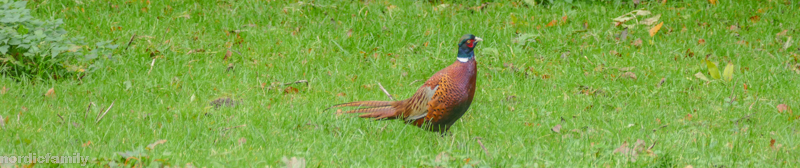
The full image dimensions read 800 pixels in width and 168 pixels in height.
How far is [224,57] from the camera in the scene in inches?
252

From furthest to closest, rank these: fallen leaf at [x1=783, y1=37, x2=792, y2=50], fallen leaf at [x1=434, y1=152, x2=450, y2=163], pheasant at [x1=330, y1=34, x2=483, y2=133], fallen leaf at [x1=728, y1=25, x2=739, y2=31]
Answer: fallen leaf at [x1=728, y1=25, x2=739, y2=31] < fallen leaf at [x1=783, y1=37, x2=792, y2=50] < pheasant at [x1=330, y1=34, x2=483, y2=133] < fallen leaf at [x1=434, y1=152, x2=450, y2=163]

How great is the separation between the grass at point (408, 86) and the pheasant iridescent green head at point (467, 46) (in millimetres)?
545

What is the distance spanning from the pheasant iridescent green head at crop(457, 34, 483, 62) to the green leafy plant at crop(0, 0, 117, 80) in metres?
3.02

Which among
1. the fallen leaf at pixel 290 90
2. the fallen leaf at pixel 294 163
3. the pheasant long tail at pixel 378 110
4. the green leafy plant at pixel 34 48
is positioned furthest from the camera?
the fallen leaf at pixel 290 90

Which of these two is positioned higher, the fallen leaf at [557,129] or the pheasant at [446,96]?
the pheasant at [446,96]

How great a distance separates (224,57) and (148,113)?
1.76 m

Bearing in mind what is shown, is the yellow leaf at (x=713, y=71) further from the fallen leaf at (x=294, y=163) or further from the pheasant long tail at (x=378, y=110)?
the fallen leaf at (x=294, y=163)

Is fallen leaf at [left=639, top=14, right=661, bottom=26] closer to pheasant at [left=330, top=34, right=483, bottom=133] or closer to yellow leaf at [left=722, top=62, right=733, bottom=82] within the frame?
yellow leaf at [left=722, top=62, right=733, bottom=82]

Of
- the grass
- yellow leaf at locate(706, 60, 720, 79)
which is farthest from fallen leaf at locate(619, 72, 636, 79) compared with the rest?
yellow leaf at locate(706, 60, 720, 79)

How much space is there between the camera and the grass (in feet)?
13.0

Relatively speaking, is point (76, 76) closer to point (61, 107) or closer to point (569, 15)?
point (61, 107)

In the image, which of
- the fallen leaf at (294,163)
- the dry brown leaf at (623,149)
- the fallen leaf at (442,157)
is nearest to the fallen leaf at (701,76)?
the dry brown leaf at (623,149)

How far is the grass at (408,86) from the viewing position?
156 inches

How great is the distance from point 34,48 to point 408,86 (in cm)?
294
